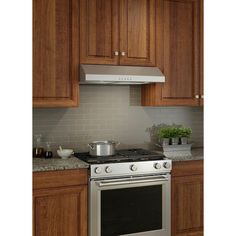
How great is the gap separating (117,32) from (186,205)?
165 centimetres

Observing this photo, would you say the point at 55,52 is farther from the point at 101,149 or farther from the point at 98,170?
the point at 98,170

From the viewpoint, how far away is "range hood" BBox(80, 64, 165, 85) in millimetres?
2768

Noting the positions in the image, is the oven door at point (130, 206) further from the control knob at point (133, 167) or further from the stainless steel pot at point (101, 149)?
the stainless steel pot at point (101, 149)

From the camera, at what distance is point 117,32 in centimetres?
298

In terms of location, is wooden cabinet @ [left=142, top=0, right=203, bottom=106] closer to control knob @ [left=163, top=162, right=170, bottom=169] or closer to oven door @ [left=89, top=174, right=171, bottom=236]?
control knob @ [left=163, top=162, right=170, bottom=169]

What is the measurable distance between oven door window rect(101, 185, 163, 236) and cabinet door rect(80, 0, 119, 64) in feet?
3.68

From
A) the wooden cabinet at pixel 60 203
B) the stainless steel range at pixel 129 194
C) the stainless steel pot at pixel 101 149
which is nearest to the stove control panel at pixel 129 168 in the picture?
the stainless steel range at pixel 129 194

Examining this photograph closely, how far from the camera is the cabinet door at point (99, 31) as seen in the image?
286cm

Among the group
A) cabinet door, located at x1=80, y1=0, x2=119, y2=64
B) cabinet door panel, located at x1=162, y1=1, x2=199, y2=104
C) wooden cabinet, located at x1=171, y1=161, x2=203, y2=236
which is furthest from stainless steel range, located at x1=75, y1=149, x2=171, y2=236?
cabinet door, located at x1=80, y1=0, x2=119, y2=64

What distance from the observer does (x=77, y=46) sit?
9.30 feet
